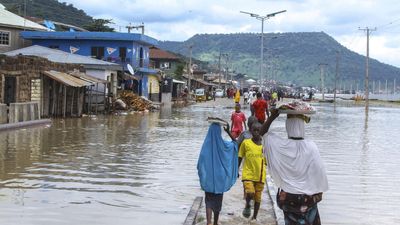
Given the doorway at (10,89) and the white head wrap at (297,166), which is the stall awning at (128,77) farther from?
the white head wrap at (297,166)

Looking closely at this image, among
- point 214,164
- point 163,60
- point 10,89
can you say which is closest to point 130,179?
point 214,164

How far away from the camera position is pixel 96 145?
17844 mm

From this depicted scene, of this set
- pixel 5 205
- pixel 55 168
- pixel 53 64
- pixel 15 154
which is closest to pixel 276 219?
pixel 5 205

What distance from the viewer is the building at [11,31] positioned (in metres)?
48.1

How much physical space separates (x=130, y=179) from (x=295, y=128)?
6.36 metres

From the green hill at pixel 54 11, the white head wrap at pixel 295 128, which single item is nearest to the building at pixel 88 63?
the white head wrap at pixel 295 128

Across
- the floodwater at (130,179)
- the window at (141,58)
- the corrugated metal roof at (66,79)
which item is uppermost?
the window at (141,58)

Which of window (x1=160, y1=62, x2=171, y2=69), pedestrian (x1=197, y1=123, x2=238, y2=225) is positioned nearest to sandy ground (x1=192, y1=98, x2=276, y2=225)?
pedestrian (x1=197, y1=123, x2=238, y2=225)

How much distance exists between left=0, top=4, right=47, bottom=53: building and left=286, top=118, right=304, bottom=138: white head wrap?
4454cm

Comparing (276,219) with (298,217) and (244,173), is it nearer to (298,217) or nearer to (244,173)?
(244,173)

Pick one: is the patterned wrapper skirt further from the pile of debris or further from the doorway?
the pile of debris

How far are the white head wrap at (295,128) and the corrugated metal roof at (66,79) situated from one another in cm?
2330

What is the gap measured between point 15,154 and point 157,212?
24.1 ft

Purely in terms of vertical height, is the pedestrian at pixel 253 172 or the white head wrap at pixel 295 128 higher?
the white head wrap at pixel 295 128
